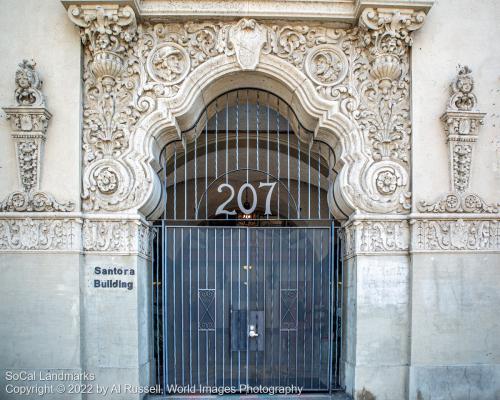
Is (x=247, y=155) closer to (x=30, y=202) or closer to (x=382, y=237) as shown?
(x=382, y=237)

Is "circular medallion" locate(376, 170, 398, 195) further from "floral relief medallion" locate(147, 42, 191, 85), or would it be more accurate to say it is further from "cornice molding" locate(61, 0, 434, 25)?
"floral relief medallion" locate(147, 42, 191, 85)

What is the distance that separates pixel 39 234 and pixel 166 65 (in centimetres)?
304

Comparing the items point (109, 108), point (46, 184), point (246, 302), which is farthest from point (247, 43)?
point (246, 302)

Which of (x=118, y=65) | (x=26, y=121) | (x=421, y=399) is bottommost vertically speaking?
(x=421, y=399)

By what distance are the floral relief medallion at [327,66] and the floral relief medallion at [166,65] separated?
183 cm

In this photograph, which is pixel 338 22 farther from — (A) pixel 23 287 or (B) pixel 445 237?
(A) pixel 23 287

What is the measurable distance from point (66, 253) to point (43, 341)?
1.25m

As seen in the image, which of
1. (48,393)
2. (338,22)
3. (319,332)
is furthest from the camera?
(319,332)

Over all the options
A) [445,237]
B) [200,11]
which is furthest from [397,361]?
[200,11]

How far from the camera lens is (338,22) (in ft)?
27.1

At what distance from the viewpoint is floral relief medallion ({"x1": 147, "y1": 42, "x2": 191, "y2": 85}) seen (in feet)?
27.0

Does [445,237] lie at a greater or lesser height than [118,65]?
lesser

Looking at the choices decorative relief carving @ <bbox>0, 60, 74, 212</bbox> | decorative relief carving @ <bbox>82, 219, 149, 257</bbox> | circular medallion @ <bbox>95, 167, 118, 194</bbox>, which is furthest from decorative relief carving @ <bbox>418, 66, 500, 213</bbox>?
decorative relief carving @ <bbox>0, 60, 74, 212</bbox>

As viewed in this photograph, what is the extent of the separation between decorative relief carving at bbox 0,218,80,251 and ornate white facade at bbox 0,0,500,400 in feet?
0.07
